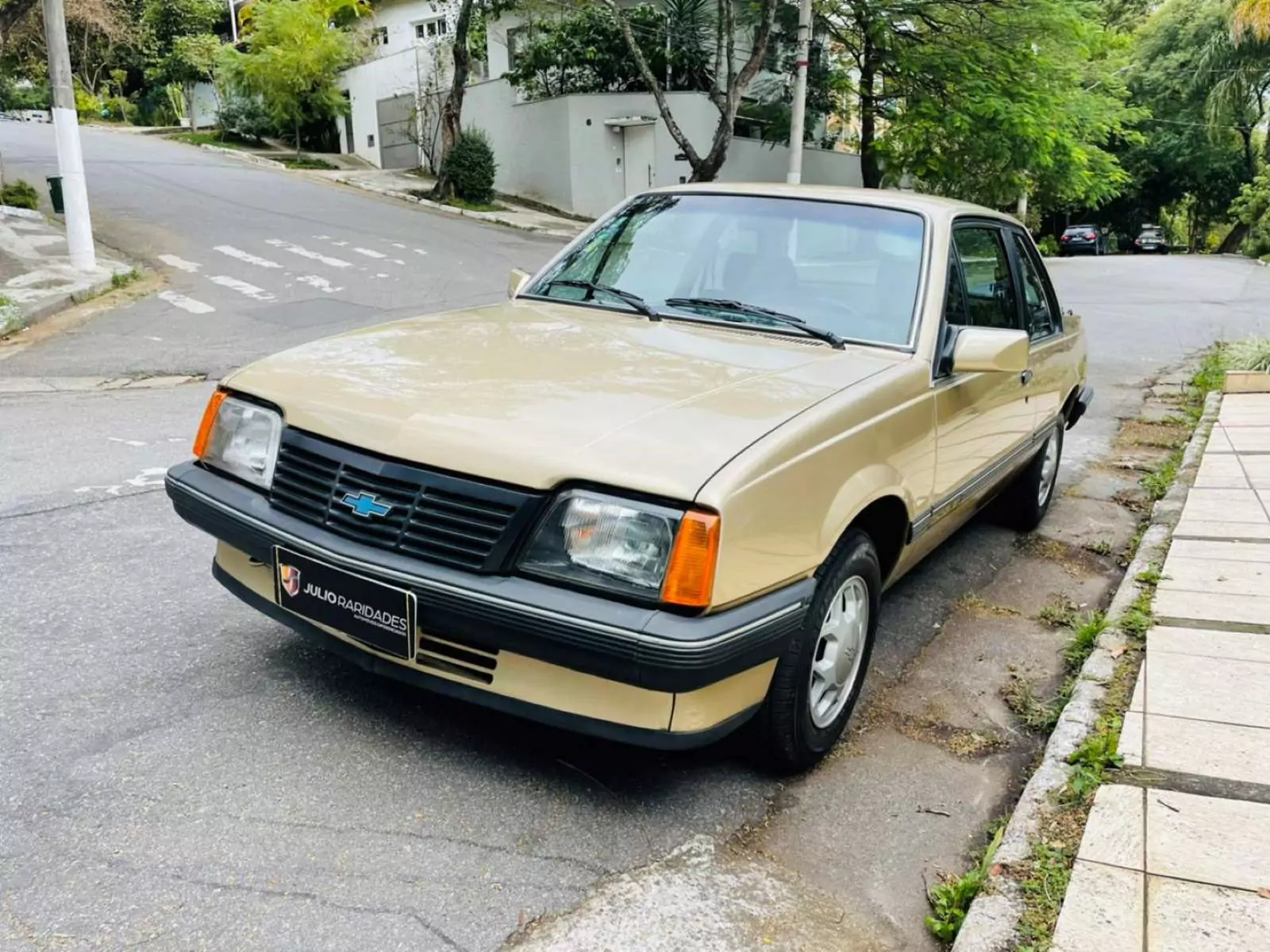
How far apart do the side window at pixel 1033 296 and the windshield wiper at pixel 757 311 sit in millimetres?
1710

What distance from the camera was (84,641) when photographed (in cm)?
347

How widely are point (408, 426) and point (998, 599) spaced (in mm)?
3090

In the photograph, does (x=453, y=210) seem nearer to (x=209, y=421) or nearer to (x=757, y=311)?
(x=757, y=311)

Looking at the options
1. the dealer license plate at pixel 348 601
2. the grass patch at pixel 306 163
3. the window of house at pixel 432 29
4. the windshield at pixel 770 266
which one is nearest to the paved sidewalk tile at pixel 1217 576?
the windshield at pixel 770 266

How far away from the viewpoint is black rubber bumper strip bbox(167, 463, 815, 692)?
2344 mm

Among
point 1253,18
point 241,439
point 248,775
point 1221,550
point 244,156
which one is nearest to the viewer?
point 248,775

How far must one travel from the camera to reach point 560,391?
2814mm

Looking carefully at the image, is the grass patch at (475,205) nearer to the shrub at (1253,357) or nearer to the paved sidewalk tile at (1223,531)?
the shrub at (1253,357)

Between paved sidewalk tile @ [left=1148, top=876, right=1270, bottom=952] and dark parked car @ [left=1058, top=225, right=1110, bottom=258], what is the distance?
42.3 metres

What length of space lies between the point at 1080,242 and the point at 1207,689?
138ft

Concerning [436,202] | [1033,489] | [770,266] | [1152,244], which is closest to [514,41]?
[436,202]

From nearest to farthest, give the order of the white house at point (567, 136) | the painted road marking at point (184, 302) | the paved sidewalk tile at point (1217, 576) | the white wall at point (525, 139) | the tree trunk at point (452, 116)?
the paved sidewalk tile at point (1217, 576) < the painted road marking at point (184, 302) < the tree trunk at point (452, 116) < the white house at point (567, 136) < the white wall at point (525, 139)

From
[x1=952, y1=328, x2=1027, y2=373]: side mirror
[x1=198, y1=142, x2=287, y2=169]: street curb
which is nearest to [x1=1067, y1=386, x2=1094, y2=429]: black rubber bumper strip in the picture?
[x1=952, y1=328, x2=1027, y2=373]: side mirror

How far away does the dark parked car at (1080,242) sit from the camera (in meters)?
41.0
